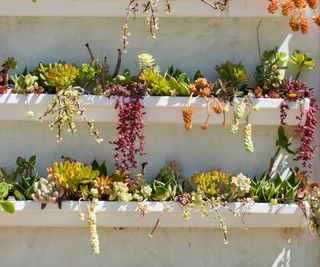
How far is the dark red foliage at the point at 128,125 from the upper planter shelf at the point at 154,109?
0.06 meters

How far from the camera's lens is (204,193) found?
438cm

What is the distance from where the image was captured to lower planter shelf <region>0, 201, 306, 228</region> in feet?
14.3

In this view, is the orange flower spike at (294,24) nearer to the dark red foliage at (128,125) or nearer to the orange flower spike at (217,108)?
the orange flower spike at (217,108)

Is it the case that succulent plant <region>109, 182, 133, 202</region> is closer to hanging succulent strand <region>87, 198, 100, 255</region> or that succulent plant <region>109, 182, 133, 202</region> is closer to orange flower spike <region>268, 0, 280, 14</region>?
hanging succulent strand <region>87, 198, 100, 255</region>

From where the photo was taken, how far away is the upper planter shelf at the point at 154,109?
441 centimetres

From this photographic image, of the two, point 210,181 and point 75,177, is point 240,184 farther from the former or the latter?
point 75,177

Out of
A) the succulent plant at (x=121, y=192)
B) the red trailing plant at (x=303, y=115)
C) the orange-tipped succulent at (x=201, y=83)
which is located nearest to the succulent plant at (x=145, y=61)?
the orange-tipped succulent at (x=201, y=83)

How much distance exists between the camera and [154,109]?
4.43m

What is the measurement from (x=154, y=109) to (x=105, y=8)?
67 cm

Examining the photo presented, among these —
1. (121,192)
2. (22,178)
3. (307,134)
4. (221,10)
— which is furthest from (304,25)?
(22,178)

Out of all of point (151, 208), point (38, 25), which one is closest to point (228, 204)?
point (151, 208)

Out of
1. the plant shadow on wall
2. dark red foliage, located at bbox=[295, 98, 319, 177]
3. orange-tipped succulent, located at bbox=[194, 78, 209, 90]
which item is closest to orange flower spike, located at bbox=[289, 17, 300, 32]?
the plant shadow on wall

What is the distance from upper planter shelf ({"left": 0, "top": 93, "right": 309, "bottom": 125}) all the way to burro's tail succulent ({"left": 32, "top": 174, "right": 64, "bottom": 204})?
1.31ft

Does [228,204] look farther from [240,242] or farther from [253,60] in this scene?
[253,60]
